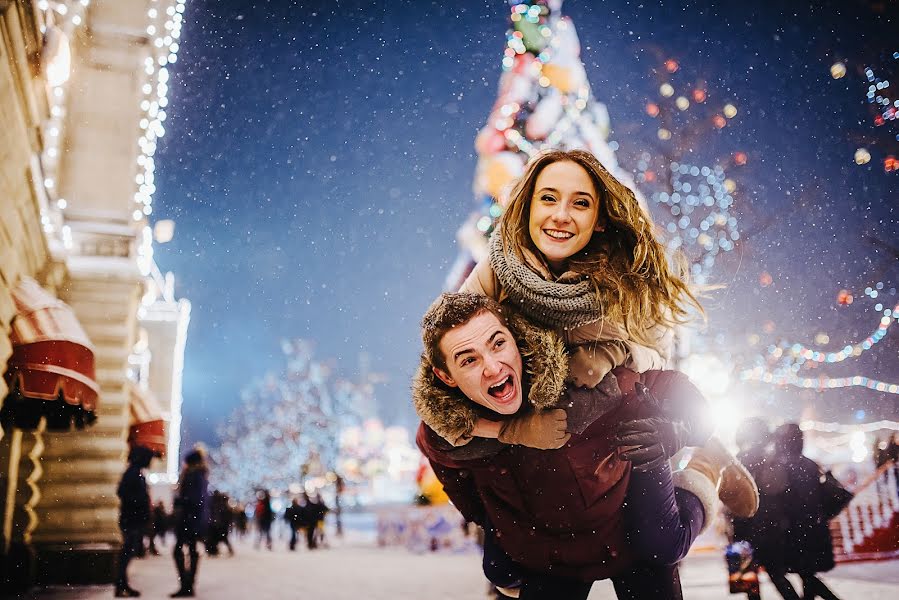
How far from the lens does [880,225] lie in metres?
6.39

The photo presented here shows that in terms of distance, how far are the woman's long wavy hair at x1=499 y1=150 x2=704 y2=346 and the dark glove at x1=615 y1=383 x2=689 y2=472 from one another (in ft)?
0.81

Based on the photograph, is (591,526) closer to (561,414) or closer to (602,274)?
(561,414)

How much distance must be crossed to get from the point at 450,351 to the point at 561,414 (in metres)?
0.34

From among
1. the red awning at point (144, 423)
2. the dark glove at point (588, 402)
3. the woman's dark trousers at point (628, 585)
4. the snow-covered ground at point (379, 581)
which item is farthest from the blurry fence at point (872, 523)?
the red awning at point (144, 423)

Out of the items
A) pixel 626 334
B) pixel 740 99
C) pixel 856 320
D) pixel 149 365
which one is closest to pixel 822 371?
pixel 856 320

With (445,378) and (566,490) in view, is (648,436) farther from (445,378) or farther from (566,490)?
(445,378)

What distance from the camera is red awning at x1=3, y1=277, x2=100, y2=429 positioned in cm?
506

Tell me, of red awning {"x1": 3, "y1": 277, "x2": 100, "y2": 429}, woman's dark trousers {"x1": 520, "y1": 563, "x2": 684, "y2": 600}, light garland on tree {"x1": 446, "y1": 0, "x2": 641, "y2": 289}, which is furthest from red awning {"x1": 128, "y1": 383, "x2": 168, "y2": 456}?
woman's dark trousers {"x1": 520, "y1": 563, "x2": 684, "y2": 600}

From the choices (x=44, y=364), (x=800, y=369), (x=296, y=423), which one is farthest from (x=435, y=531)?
(x=296, y=423)

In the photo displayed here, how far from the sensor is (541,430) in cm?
174

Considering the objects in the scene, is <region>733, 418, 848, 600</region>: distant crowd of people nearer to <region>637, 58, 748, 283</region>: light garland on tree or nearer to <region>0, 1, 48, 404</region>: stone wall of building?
<region>0, 1, 48, 404</region>: stone wall of building

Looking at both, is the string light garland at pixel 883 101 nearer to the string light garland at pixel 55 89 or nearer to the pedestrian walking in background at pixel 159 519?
the string light garland at pixel 55 89

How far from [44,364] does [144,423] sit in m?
3.83

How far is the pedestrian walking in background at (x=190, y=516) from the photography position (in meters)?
6.72
